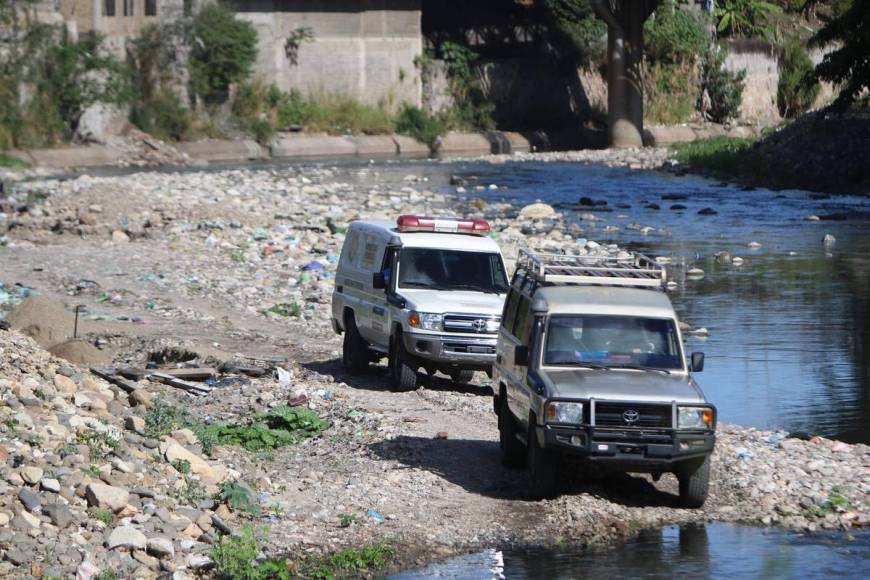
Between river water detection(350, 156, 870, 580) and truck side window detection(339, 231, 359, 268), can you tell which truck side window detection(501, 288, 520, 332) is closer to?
river water detection(350, 156, 870, 580)

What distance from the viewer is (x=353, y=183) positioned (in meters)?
48.8

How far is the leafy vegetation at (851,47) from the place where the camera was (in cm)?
4444

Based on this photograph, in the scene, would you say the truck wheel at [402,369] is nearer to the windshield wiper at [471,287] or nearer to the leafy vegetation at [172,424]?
the windshield wiper at [471,287]

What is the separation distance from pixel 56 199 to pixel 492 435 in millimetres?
22910

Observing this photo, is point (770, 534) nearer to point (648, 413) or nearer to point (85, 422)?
point (648, 413)

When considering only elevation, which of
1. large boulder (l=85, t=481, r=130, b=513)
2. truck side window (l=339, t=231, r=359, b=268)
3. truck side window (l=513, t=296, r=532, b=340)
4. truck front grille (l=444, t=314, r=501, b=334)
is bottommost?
large boulder (l=85, t=481, r=130, b=513)

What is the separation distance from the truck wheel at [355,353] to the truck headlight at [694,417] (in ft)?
24.2

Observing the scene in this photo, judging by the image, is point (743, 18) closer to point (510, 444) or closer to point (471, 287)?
point (471, 287)

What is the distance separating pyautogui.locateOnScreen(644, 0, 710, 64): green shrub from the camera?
78.4 m

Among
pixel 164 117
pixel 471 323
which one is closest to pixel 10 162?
pixel 164 117

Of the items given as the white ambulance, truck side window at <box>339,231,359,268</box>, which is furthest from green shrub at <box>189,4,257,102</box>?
the white ambulance

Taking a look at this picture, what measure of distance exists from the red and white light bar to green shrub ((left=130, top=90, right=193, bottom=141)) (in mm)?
44259

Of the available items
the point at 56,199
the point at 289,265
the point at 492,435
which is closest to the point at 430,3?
the point at 56,199

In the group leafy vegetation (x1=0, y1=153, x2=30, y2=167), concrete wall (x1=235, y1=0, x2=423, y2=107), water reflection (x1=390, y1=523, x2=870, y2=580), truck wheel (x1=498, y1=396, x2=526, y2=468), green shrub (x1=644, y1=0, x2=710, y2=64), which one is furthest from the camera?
green shrub (x1=644, y1=0, x2=710, y2=64)
